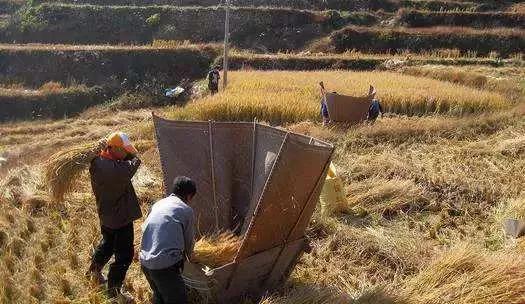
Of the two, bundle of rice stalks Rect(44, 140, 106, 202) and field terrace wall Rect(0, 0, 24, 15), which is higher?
bundle of rice stalks Rect(44, 140, 106, 202)

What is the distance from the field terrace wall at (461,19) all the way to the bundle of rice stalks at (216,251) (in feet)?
84.1

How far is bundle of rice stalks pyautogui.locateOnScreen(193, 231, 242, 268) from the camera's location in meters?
4.01

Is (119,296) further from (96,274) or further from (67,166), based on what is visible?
(67,166)

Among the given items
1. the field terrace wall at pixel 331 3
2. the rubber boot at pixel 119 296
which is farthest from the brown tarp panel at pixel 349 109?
the field terrace wall at pixel 331 3

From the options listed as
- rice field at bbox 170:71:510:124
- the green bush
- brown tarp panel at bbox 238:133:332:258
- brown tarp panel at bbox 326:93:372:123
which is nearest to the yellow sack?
brown tarp panel at bbox 238:133:332:258

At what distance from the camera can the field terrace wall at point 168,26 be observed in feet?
88.7

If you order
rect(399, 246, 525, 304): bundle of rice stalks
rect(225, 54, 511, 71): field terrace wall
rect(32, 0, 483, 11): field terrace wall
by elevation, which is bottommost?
rect(225, 54, 511, 71): field terrace wall

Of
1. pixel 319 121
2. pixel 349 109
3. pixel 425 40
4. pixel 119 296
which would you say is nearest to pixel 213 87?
pixel 319 121

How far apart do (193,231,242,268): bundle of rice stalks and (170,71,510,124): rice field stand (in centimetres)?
697

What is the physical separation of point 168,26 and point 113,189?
986 inches

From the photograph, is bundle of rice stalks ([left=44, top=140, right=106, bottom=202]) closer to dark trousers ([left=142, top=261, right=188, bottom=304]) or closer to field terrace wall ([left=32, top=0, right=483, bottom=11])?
dark trousers ([left=142, top=261, right=188, bottom=304])

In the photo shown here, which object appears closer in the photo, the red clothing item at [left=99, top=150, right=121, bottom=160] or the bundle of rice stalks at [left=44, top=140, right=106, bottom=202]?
the red clothing item at [left=99, top=150, right=121, bottom=160]

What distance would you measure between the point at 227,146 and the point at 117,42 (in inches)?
939

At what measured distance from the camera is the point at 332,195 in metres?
5.93
